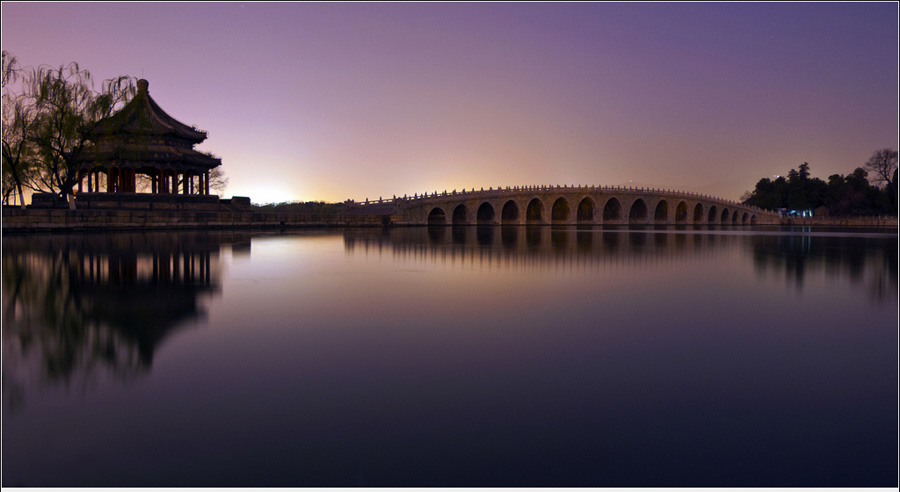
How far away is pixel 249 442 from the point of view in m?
2.68

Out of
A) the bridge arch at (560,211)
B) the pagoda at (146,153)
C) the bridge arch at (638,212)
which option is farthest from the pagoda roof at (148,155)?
the bridge arch at (638,212)

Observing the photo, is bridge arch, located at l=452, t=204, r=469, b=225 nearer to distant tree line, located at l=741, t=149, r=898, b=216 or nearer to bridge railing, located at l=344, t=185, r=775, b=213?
bridge railing, located at l=344, t=185, r=775, b=213

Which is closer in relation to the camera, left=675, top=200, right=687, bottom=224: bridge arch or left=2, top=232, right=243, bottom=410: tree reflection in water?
left=2, top=232, right=243, bottom=410: tree reflection in water

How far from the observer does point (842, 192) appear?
6481 cm

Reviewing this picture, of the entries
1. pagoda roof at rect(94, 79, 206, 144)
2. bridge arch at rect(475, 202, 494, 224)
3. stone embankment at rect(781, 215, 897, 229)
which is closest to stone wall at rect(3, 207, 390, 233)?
pagoda roof at rect(94, 79, 206, 144)

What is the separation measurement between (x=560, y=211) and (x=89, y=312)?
58.2 meters

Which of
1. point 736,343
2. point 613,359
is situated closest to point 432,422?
point 613,359

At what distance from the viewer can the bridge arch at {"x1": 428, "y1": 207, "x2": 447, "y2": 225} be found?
4906 centimetres

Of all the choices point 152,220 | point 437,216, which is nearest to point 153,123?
point 152,220

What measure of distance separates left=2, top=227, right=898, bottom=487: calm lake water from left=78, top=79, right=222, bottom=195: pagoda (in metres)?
22.1

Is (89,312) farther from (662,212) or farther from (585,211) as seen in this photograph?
(662,212)

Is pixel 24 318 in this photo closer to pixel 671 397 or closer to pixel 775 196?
pixel 671 397

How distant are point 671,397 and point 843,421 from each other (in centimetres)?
88

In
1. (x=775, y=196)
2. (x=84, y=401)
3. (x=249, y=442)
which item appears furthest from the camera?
(x=775, y=196)
